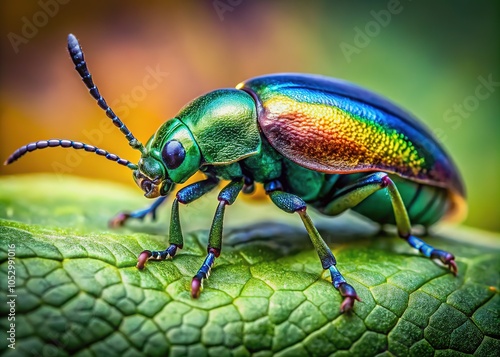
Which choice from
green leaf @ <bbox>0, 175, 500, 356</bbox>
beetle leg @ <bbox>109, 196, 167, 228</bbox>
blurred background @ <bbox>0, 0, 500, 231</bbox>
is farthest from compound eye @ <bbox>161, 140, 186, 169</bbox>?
blurred background @ <bbox>0, 0, 500, 231</bbox>

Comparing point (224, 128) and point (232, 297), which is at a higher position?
point (224, 128)

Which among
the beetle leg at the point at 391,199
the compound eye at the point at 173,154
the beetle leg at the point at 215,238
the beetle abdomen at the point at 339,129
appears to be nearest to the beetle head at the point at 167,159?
the compound eye at the point at 173,154

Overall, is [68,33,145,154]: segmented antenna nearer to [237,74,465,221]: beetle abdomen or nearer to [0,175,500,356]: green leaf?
[0,175,500,356]: green leaf

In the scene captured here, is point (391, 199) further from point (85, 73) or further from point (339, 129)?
point (85, 73)

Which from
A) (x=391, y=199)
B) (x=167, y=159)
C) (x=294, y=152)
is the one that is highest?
(x=167, y=159)

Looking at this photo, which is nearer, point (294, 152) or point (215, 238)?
point (215, 238)

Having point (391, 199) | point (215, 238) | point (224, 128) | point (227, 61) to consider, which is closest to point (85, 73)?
point (224, 128)
